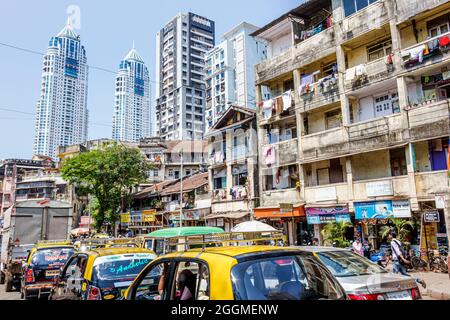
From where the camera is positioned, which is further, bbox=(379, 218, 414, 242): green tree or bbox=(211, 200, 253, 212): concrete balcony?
bbox=(211, 200, 253, 212): concrete balcony

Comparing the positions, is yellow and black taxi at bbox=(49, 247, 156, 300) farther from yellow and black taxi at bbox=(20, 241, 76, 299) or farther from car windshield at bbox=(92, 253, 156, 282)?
yellow and black taxi at bbox=(20, 241, 76, 299)

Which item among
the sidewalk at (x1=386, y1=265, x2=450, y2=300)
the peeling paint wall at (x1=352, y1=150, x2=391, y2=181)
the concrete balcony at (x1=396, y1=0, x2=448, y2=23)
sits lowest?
the sidewalk at (x1=386, y1=265, x2=450, y2=300)

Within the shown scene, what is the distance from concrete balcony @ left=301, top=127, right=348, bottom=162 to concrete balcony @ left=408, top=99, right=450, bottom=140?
11.6ft

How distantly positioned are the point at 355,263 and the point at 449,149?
1032 centimetres

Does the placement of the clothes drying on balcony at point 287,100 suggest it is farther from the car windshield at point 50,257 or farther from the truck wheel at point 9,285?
the truck wheel at point 9,285

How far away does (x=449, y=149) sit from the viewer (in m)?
14.7

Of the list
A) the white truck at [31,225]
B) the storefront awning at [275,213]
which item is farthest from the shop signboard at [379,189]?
the white truck at [31,225]

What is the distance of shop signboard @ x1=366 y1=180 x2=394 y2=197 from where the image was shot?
1722cm

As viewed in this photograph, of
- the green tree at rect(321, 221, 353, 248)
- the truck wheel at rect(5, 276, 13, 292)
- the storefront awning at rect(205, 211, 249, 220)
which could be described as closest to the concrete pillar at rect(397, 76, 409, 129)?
the green tree at rect(321, 221, 353, 248)

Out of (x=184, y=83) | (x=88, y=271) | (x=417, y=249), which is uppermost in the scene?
(x=184, y=83)

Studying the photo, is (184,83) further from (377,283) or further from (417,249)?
(377,283)

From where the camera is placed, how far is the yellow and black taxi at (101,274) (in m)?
6.40

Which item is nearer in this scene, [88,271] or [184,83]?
[88,271]
